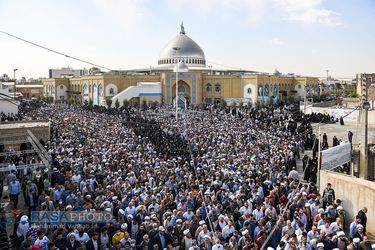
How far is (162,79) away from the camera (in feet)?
142

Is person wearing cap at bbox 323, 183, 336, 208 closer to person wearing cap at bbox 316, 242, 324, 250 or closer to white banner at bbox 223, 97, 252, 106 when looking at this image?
person wearing cap at bbox 316, 242, 324, 250

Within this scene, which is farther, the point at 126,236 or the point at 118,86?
the point at 118,86

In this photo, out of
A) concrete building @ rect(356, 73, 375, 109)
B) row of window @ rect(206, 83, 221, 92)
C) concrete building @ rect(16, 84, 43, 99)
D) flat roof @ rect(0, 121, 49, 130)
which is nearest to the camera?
concrete building @ rect(356, 73, 375, 109)

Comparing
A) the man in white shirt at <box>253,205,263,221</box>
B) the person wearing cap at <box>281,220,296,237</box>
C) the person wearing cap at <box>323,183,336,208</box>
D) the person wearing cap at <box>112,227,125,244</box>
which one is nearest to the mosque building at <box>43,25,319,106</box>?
the person wearing cap at <box>323,183,336,208</box>

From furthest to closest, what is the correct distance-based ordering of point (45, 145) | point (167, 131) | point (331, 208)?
point (167, 131)
point (45, 145)
point (331, 208)

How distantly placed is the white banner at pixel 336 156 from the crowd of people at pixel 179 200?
3.54ft

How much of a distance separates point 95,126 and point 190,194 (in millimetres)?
12633

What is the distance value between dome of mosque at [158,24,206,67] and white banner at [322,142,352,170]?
1659 inches

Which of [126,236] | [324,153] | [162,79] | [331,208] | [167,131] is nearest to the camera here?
[126,236]

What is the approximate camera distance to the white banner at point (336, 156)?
10.0m

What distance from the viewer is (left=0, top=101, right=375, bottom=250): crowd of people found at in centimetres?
578

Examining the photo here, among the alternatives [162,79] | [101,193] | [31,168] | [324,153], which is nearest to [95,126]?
[31,168]

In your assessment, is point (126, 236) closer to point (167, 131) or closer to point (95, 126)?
point (167, 131)

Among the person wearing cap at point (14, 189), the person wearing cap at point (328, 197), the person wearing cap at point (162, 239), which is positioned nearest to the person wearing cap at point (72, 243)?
the person wearing cap at point (162, 239)
